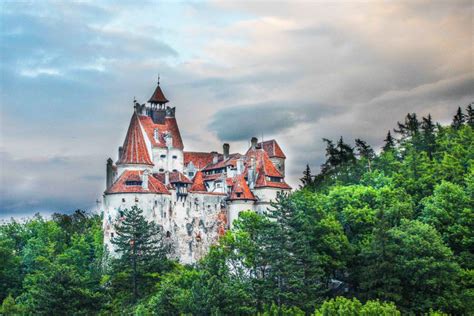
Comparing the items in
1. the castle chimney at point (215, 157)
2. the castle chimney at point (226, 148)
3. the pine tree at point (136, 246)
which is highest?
the castle chimney at point (226, 148)

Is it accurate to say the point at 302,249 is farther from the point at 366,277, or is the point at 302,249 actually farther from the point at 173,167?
the point at 173,167

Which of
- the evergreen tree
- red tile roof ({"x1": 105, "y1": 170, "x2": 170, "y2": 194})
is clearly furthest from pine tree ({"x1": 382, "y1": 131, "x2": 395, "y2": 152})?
red tile roof ({"x1": 105, "y1": 170, "x2": 170, "y2": 194})

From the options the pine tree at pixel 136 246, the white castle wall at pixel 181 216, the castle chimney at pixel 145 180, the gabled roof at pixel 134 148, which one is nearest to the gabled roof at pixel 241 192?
the white castle wall at pixel 181 216

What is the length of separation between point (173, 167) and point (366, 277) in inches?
1496

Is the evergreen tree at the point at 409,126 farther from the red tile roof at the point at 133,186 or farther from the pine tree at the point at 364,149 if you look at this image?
the red tile roof at the point at 133,186

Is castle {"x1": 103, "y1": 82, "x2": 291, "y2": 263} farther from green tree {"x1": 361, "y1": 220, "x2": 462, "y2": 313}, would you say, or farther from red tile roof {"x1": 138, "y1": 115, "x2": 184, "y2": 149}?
green tree {"x1": 361, "y1": 220, "x2": 462, "y2": 313}

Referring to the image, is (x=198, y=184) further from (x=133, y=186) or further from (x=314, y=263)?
(x=314, y=263)

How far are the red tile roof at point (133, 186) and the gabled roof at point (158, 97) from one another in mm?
14414

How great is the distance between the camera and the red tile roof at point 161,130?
3820 inches

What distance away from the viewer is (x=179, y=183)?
93.9 meters

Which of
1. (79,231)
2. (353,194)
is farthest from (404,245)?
(79,231)

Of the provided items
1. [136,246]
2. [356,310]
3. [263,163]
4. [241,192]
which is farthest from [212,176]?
[356,310]

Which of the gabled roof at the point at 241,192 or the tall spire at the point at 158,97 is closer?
A: the gabled roof at the point at 241,192

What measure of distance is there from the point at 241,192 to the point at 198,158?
11870 mm
